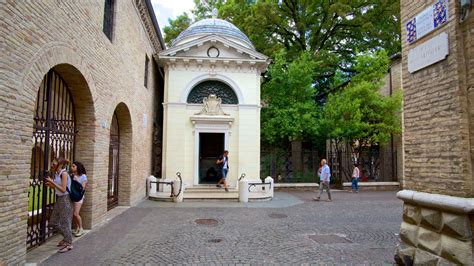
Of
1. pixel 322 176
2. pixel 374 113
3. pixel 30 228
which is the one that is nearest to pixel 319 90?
pixel 374 113

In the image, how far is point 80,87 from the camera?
7.22 metres

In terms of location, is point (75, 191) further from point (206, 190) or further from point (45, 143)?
point (206, 190)

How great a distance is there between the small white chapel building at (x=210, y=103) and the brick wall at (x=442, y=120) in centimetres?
1051

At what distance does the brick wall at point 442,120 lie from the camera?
4.27m

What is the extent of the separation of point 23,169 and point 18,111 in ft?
2.92

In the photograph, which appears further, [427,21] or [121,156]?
[121,156]

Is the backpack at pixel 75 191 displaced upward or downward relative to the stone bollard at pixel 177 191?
upward

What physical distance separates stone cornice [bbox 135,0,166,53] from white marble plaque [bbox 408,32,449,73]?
31.8 ft

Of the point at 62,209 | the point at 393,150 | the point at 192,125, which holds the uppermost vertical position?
the point at 192,125

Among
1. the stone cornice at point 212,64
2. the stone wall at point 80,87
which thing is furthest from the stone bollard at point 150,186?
the stone cornice at point 212,64

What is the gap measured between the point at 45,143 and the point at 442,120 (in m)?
7.10

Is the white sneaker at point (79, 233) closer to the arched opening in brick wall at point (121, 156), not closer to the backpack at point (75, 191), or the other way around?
the backpack at point (75, 191)

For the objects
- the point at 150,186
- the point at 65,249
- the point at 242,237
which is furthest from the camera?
the point at 150,186

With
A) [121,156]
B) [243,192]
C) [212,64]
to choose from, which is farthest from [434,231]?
[212,64]
